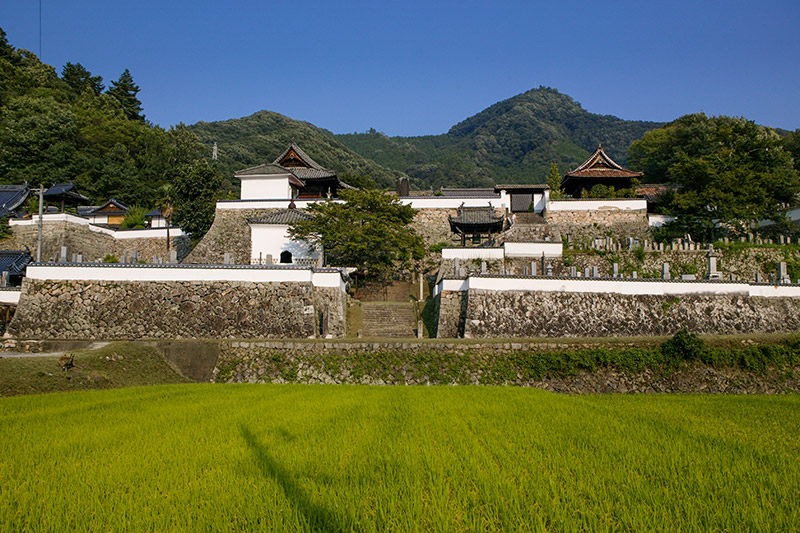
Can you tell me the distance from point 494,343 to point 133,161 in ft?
138

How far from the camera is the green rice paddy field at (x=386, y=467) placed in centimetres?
402

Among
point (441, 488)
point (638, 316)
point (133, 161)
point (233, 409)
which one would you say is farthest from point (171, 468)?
point (133, 161)

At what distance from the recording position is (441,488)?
15.2 ft

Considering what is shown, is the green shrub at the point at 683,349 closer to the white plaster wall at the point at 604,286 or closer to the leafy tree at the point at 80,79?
the white plaster wall at the point at 604,286

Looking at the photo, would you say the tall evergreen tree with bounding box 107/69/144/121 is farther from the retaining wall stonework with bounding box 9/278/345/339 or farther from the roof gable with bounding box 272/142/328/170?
the retaining wall stonework with bounding box 9/278/345/339

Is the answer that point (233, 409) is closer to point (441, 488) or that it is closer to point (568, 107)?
point (441, 488)

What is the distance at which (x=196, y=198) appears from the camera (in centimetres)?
3372

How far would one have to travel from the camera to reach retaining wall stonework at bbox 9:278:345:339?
57.0 feet

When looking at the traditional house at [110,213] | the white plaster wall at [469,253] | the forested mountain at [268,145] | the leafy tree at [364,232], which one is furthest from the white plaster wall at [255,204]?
the forested mountain at [268,145]

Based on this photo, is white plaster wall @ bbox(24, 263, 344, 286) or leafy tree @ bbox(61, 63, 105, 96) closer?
white plaster wall @ bbox(24, 263, 344, 286)

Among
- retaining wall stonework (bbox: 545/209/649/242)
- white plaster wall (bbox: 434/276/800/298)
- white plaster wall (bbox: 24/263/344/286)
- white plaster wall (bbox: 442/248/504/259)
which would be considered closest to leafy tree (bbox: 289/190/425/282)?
white plaster wall (bbox: 442/248/504/259)

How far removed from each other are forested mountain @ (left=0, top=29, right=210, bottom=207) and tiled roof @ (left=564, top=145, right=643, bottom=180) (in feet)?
90.3

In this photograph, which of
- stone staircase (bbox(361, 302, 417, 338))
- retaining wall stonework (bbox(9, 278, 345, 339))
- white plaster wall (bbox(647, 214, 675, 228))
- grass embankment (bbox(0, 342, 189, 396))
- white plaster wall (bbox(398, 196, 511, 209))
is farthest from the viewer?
white plaster wall (bbox(398, 196, 511, 209))

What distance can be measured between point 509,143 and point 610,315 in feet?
284
